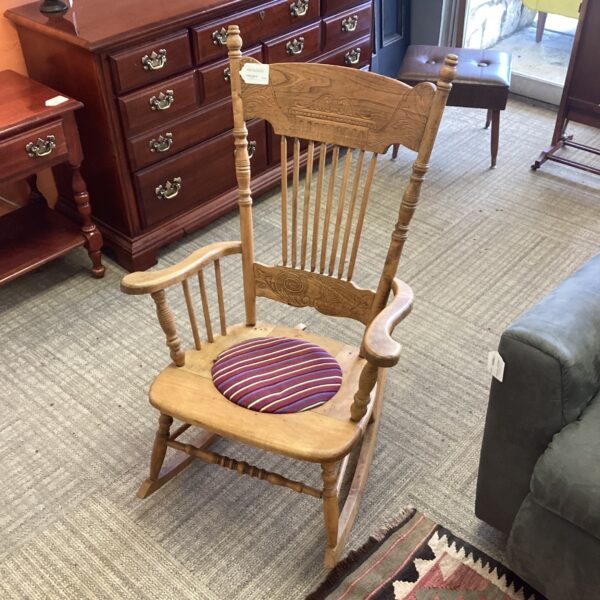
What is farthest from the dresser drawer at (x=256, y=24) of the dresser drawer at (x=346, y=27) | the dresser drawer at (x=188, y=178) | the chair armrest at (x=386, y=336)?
the chair armrest at (x=386, y=336)

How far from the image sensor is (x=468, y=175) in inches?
132

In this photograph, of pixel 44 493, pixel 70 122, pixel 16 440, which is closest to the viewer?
pixel 44 493

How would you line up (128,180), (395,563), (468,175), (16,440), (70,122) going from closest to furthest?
1. (395,563)
2. (16,440)
3. (70,122)
4. (128,180)
5. (468,175)

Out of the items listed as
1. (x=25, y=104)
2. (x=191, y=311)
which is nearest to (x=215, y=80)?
(x=25, y=104)

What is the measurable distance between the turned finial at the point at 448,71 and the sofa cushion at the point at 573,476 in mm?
783

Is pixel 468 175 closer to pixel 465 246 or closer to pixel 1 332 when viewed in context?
pixel 465 246

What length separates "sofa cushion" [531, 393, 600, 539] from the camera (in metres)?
1.40

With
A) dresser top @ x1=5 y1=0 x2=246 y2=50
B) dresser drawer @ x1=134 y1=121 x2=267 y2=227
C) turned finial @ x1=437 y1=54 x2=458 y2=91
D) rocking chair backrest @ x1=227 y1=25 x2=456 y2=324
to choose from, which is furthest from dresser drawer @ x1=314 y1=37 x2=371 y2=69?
turned finial @ x1=437 y1=54 x2=458 y2=91

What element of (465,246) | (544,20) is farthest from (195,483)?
(544,20)

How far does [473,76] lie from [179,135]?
140 centimetres

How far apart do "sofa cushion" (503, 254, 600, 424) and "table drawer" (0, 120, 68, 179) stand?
5.54ft

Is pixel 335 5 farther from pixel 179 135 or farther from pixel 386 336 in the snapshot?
pixel 386 336

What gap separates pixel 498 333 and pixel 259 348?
1.04 m

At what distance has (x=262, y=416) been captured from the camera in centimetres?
162
